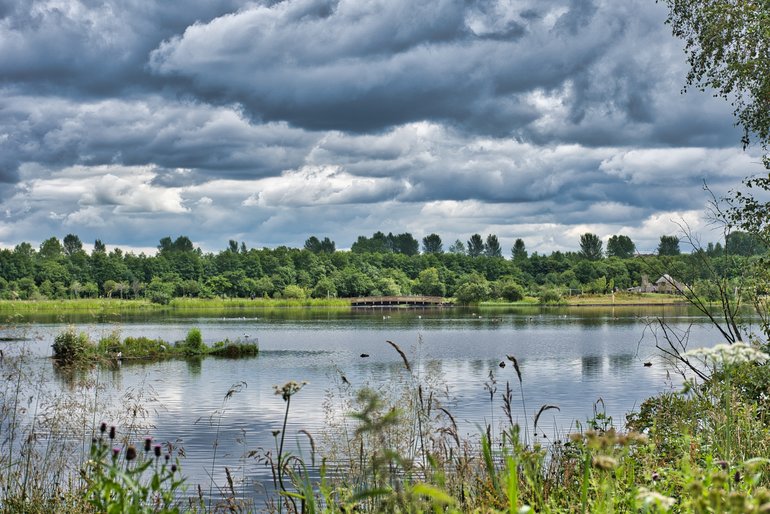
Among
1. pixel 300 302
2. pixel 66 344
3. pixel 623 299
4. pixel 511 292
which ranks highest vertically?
pixel 511 292

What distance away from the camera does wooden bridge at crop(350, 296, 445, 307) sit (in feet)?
480

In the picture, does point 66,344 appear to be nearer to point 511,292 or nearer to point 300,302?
point 300,302

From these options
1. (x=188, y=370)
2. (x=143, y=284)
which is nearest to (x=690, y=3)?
(x=188, y=370)

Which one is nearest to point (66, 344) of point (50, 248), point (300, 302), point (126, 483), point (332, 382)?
point (332, 382)

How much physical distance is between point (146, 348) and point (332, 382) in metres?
14.3

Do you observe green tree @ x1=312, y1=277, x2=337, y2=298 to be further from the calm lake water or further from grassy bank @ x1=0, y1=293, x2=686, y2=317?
the calm lake water

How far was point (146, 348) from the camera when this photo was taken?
37.9 metres

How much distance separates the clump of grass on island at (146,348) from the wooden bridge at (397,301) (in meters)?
105

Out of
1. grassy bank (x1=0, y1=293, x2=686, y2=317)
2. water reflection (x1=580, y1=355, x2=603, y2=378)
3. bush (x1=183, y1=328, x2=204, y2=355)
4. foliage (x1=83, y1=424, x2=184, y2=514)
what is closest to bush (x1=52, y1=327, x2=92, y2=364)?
bush (x1=183, y1=328, x2=204, y2=355)

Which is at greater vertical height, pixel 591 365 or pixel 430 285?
pixel 430 285

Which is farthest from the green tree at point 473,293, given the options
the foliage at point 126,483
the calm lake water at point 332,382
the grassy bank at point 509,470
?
the foliage at point 126,483

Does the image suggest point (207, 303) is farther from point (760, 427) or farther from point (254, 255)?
point (760, 427)

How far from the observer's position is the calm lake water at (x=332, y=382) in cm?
1636

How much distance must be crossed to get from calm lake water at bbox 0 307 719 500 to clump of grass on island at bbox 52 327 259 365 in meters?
0.94
